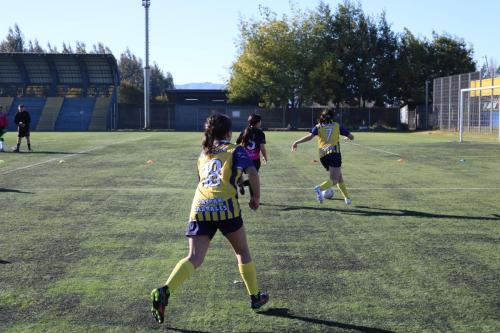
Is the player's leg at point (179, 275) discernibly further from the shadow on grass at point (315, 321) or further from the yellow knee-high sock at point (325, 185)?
the yellow knee-high sock at point (325, 185)

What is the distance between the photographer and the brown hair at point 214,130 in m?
4.99

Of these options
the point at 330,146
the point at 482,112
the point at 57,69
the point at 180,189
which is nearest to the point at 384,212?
the point at 330,146

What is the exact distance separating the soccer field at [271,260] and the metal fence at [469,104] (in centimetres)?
2532

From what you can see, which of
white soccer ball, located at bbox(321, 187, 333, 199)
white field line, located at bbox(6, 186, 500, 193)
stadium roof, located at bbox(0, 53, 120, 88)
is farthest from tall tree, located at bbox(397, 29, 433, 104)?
white soccer ball, located at bbox(321, 187, 333, 199)

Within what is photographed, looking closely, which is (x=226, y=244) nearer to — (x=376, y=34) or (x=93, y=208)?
(x=93, y=208)

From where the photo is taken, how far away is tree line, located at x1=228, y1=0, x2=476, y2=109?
59812mm

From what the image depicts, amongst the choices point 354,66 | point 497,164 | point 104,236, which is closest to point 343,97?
point 354,66

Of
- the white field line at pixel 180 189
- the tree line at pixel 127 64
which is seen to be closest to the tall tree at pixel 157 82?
the tree line at pixel 127 64

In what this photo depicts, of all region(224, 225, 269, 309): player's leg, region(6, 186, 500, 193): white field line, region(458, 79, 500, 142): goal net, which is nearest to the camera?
region(224, 225, 269, 309): player's leg

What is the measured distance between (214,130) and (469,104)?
40239 millimetres

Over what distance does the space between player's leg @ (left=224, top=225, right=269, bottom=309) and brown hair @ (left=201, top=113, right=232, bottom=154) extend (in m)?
0.73

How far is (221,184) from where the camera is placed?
16.3ft

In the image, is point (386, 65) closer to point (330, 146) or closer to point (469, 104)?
point (469, 104)

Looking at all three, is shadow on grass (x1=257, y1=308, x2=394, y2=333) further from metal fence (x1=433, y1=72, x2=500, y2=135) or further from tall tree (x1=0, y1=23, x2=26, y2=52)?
tall tree (x1=0, y1=23, x2=26, y2=52)
